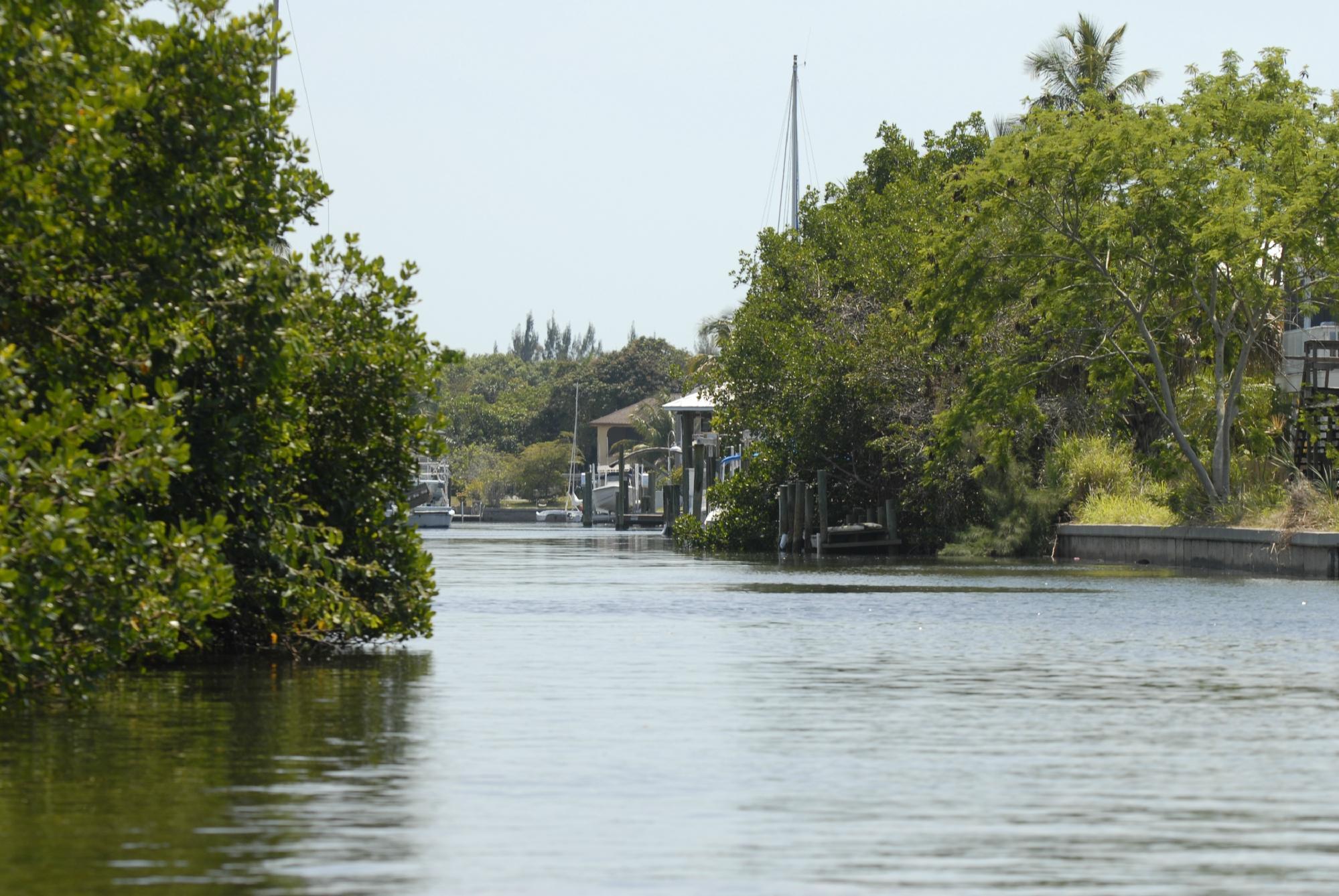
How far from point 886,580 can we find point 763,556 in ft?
52.0

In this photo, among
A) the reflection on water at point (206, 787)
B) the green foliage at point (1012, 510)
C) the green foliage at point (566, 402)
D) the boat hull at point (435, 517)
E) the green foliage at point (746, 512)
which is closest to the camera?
the reflection on water at point (206, 787)

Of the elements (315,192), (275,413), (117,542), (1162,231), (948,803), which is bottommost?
(948,803)

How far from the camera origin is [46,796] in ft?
30.1

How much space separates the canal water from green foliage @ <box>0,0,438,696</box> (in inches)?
27.2

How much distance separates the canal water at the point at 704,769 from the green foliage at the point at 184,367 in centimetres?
69

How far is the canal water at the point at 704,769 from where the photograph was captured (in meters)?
7.63

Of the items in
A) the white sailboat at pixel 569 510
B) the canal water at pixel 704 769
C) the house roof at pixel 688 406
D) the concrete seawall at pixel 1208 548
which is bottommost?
the canal water at pixel 704 769

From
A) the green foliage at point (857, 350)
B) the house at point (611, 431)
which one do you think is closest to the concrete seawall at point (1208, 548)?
the green foliage at point (857, 350)

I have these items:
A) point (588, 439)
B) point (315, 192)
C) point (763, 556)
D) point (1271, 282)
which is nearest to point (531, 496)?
point (588, 439)

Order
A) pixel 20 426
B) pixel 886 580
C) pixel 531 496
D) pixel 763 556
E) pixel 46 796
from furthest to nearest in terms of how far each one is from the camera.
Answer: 1. pixel 531 496
2. pixel 763 556
3. pixel 886 580
4. pixel 20 426
5. pixel 46 796

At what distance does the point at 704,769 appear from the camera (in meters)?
10.3

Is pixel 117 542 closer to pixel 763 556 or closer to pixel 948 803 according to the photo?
pixel 948 803

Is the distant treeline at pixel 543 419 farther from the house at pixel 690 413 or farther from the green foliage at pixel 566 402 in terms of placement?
the house at pixel 690 413

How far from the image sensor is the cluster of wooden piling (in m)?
49.7
